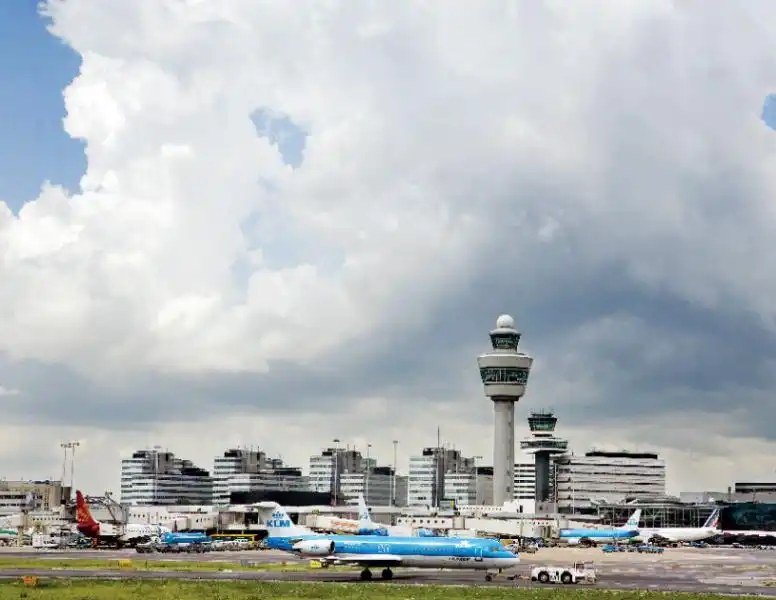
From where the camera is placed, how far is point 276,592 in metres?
97.7

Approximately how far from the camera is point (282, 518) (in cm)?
15238

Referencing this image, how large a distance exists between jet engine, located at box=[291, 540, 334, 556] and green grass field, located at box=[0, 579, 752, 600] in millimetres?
21723

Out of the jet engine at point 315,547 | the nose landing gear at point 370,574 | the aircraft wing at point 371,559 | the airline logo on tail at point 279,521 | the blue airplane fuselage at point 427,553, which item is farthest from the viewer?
the airline logo on tail at point 279,521

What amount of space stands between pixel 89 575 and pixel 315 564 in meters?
34.2

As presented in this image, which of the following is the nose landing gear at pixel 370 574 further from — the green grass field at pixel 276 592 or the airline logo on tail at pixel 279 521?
the airline logo on tail at pixel 279 521

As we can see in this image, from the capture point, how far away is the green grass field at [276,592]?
92312 mm

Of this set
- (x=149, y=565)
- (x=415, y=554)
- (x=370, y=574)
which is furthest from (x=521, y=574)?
(x=149, y=565)

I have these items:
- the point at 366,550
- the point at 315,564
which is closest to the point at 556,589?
the point at 366,550

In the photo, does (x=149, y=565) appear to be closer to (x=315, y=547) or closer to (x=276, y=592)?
(x=315, y=547)

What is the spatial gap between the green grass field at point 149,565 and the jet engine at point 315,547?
476 cm

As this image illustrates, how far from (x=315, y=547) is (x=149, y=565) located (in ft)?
92.2

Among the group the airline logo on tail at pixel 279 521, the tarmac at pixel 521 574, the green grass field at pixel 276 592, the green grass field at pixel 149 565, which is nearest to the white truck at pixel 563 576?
the tarmac at pixel 521 574

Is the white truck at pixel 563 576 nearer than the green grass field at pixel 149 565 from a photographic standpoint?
Yes

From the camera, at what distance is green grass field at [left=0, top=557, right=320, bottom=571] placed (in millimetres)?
139125
